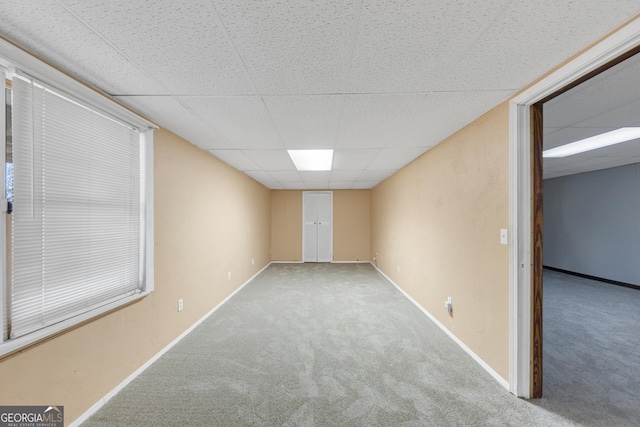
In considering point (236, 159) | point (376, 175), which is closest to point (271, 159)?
point (236, 159)

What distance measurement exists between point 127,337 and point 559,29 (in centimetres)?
331

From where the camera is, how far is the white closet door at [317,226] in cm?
687

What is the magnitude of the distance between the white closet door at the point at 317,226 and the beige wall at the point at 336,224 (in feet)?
0.49

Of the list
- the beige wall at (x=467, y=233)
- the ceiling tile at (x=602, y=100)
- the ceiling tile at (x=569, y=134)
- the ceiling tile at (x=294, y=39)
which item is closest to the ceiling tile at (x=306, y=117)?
the ceiling tile at (x=294, y=39)

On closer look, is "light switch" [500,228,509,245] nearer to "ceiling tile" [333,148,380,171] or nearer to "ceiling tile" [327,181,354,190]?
"ceiling tile" [333,148,380,171]

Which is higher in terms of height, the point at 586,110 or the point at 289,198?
the point at 586,110

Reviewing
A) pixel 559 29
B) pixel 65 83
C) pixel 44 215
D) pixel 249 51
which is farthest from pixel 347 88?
pixel 44 215

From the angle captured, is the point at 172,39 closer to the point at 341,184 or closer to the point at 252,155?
the point at 252,155

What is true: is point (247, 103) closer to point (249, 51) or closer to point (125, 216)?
point (249, 51)

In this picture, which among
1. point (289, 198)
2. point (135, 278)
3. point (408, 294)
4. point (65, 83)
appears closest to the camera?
point (65, 83)

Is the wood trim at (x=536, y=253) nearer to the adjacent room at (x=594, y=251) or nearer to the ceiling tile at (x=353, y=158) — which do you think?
the adjacent room at (x=594, y=251)

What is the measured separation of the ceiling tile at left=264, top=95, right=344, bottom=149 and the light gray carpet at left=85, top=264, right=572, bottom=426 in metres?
2.15

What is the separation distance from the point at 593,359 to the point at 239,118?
12.6 ft

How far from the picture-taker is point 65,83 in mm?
1423
